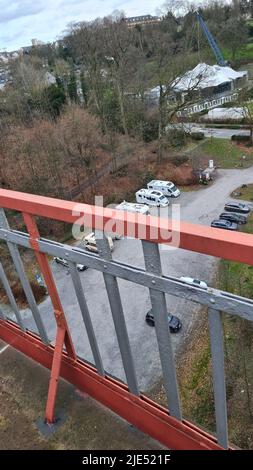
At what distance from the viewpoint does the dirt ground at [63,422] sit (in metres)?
2.80

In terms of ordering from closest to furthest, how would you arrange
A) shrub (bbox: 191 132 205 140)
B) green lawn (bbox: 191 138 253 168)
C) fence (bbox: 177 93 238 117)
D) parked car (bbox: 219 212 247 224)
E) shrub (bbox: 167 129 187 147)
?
1. parked car (bbox: 219 212 247 224)
2. green lawn (bbox: 191 138 253 168)
3. shrub (bbox: 167 129 187 147)
4. shrub (bbox: 191 132 205 140)
5. fence (bbox: 177 93 238 117)

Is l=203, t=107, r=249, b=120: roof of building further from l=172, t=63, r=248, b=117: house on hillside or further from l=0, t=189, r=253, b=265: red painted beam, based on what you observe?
l=0, t=189, r=253, b=265: red painted beam

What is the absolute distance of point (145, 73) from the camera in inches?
928

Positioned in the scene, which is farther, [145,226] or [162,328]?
[162,328]

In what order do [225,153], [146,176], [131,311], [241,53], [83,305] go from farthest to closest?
1. [241,53]
2. [225,153]
3. [146,176]
4. [131,311]
5. [83,305]

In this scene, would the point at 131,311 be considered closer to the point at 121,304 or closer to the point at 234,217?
the point at 234,217

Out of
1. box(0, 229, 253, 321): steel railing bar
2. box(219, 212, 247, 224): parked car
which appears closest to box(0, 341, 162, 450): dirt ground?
box(0, 229, 253, 321): steel railing bar

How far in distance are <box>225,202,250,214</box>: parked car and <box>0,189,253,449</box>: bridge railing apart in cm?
1505

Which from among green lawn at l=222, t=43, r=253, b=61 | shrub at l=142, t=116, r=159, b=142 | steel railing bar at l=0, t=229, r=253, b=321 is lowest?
shrub at l=142, t=116, r=159, b=142

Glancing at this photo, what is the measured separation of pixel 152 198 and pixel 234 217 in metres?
4.57

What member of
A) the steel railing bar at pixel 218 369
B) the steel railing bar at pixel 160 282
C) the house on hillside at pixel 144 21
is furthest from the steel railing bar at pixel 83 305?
the house on hillside at pixel 144 21

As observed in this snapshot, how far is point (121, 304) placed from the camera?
248 cm

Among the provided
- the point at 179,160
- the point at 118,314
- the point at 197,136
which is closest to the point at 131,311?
the point at 118,314

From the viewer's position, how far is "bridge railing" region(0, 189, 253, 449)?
179 cm
